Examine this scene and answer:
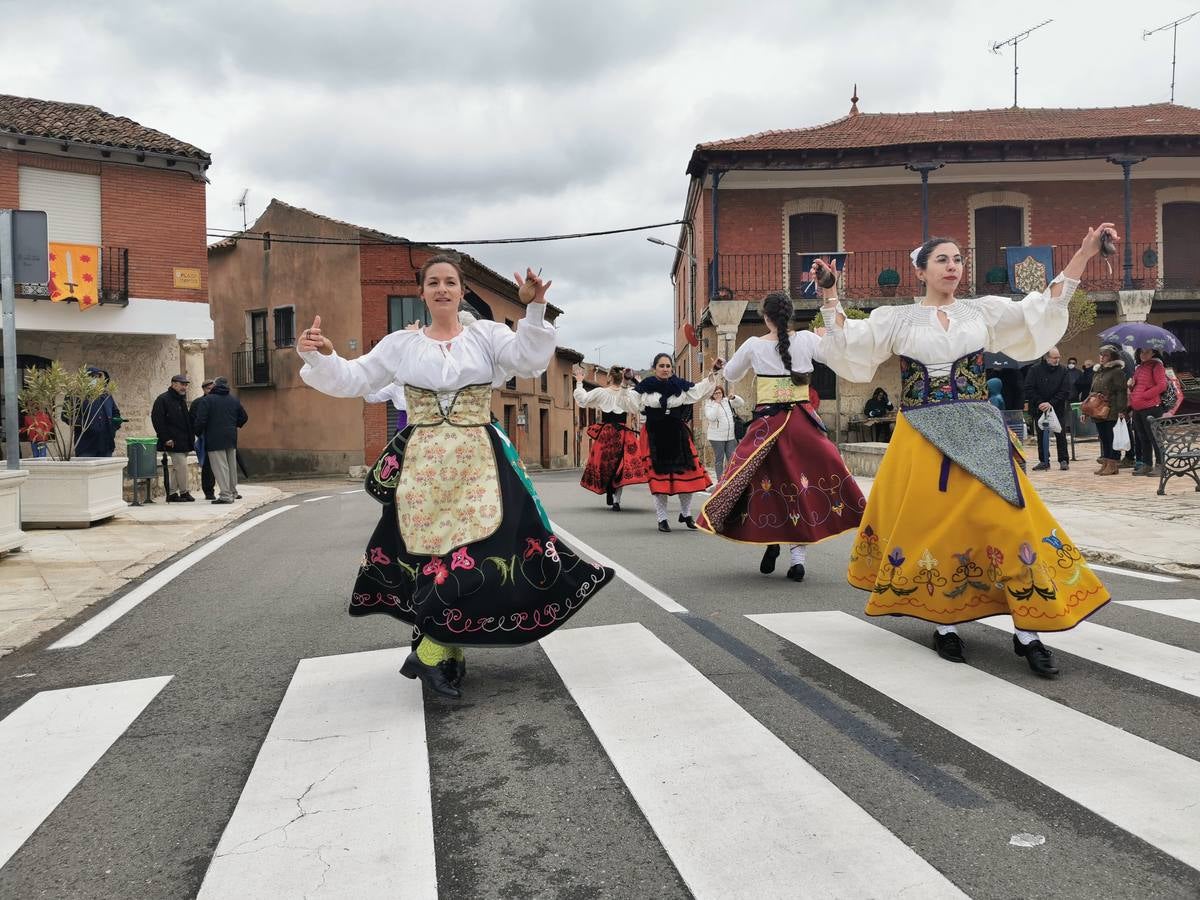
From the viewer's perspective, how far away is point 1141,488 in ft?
39.1

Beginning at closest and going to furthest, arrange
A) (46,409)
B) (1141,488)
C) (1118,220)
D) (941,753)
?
(941,753)
(46,409)
(1141,488)
(1118,220)

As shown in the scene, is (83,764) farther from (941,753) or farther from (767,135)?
(767,135)

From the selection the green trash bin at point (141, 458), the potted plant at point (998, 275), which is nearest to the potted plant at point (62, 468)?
the green trash bin at point (141, 458)

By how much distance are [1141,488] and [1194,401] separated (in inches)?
301

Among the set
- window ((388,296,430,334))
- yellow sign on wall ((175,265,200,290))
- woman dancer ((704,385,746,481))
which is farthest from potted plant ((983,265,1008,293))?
yellow sign on wall ((175,265,200,290))

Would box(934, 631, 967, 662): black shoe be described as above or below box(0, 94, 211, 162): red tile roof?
below

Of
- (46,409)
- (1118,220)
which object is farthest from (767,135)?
(46,409)

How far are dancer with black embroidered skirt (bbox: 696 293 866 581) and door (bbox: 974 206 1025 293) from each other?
21.9 metres

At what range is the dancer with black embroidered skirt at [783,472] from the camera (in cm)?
668

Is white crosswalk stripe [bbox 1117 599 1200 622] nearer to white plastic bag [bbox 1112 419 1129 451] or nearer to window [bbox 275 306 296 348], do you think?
white plastic bag [bbox 1112 419 1129 451]

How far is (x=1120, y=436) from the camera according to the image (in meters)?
13.9

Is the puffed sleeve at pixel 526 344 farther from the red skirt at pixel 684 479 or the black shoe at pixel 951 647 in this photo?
the red skirt at pixel 684 479

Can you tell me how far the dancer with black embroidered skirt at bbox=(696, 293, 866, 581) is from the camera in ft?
21.9

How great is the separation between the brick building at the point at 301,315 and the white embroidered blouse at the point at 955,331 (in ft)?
79.5
